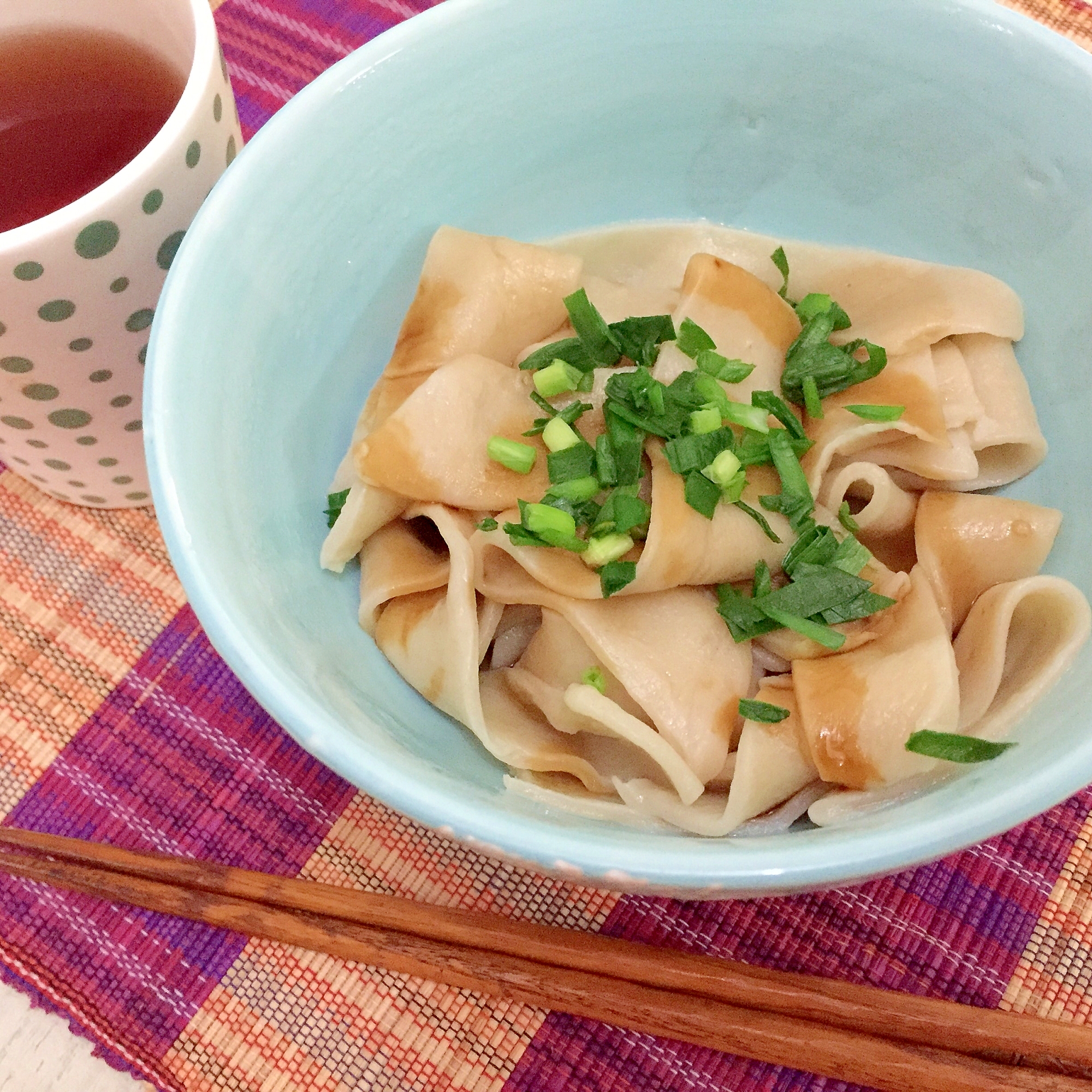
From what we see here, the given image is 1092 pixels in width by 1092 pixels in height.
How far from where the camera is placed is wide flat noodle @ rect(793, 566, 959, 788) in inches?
46.4

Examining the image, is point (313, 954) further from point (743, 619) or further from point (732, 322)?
point (732, 322)

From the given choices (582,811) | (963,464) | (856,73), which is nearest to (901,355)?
(963,464)

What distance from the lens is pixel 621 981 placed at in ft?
4.39

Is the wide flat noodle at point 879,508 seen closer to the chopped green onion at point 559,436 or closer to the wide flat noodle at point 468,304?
the chopped green onion at point 559,436

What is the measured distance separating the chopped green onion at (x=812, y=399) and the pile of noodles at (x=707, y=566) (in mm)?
20

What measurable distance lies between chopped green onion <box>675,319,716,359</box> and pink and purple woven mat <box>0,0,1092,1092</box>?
0.87 m

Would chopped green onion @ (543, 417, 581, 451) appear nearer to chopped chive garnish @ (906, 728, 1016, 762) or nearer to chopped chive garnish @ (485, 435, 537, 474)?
chopped chive garnish @ (485, 435, 537, 474)

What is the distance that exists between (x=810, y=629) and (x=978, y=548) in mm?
334

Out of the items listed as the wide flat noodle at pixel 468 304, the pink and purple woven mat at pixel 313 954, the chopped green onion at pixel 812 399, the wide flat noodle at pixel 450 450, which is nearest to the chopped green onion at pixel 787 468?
the chopped green onion at pixel 812 399

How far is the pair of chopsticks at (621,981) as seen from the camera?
126 cm

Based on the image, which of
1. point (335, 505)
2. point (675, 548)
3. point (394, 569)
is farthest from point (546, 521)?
point (335, 505)

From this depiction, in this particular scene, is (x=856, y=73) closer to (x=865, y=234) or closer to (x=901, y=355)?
(x=865, y=234)

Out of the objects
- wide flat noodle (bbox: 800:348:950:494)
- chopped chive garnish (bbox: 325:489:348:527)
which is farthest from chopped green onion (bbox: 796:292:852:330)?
chopped chive garnish (bbox: 325:489:348:527)

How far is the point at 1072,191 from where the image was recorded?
1435 millimetres
